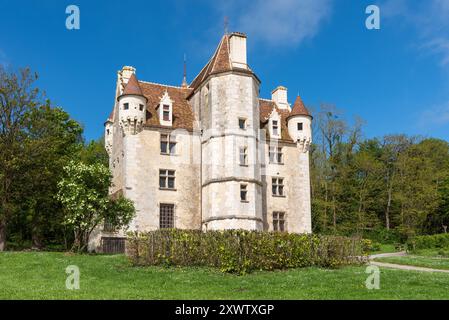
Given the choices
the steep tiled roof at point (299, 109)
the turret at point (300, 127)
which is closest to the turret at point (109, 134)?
the turret at point (300, 127)

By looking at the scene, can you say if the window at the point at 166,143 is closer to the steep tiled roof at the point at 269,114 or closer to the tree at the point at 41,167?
the tree at the point at 41,167

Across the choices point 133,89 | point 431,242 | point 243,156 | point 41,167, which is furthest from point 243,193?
point 431,242

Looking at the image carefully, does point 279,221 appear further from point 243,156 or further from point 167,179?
point 167,179

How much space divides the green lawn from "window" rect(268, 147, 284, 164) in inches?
741

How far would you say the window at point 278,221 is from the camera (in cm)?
3912

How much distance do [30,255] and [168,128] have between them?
1475 cm

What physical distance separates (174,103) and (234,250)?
21.6 metres

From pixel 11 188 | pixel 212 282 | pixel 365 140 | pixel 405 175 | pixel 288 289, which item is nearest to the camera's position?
pixel 288 289

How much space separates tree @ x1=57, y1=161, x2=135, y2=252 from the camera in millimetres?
27203

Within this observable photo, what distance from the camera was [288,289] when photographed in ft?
51.1

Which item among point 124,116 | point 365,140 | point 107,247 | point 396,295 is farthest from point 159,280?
point 365,140

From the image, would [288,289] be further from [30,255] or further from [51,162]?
[51,162]

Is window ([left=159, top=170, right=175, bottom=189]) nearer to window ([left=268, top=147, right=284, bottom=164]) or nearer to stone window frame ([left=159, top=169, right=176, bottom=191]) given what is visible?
stone window frame ([left=159, top=169, right=176, bottom=191])

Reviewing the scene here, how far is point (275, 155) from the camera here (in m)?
40.1
